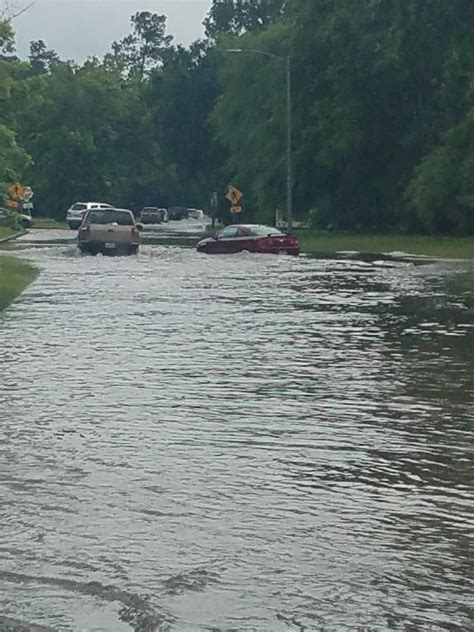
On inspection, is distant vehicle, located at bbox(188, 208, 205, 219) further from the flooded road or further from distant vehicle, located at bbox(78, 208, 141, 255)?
the flooded road

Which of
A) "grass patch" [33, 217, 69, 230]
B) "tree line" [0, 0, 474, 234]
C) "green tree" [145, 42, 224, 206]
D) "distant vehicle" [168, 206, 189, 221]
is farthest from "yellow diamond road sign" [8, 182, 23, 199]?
"distant vehicle" [168, 206, 189, 221]

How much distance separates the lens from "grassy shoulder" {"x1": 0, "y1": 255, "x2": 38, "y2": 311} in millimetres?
27891

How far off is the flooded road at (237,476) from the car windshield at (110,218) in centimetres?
2537

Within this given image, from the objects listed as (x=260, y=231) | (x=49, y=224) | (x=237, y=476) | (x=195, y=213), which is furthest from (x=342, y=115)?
(x=195, y=213)

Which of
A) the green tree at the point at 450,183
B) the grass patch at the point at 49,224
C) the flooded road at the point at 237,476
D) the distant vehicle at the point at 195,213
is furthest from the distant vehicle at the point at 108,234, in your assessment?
the distant vehicle at the point at 195,213

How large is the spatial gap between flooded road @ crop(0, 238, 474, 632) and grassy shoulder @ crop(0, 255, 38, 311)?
5652mm

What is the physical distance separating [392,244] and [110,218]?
12871 mm

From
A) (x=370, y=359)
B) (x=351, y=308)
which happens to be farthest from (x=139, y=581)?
(x=351, y=308)

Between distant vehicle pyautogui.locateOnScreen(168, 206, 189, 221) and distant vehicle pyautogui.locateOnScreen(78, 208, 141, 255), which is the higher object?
distant vehicle pyautogui.locateOnScreen(78, 208, 141, 255)

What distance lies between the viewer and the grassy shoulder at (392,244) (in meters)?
48.8

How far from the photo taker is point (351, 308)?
83.1 feet

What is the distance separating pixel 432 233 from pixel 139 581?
54739 mm

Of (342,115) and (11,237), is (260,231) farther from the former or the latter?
(11,237)

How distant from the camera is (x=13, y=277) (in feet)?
109
